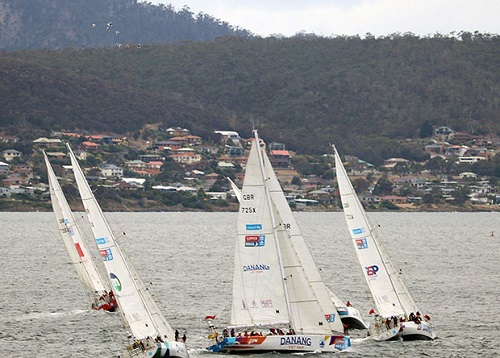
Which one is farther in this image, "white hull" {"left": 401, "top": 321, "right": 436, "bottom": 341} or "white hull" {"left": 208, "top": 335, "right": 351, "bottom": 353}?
"white hull" {"left": 401, "top": 321, "right": 436, "bottom": 341}

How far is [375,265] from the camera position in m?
48.4

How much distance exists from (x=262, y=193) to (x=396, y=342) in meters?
10.2

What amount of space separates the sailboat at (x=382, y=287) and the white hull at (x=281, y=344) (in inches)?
209

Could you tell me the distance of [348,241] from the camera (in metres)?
128

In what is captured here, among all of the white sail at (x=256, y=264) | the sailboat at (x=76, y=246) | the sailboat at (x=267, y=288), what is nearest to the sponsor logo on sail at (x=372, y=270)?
the sailboat at (x=267, y=288)

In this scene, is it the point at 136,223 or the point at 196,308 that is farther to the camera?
the point at 136,223

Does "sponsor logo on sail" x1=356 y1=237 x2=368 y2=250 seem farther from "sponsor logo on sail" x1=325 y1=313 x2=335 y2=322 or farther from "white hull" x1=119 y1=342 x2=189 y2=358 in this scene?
"white hull" x1=119 y1=342 x2=189 y2=358

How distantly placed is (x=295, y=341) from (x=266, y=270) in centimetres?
287

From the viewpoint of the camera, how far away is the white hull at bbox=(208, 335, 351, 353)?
42094 mm

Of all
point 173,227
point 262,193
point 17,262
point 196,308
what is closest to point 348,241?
point 173,227

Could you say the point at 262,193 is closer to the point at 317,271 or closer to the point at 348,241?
the point at 317,271

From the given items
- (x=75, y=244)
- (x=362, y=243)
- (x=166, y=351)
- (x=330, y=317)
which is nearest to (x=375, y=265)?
(x=362, y=243)

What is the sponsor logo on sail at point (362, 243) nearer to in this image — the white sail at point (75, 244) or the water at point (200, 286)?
the water at point (200, 286)

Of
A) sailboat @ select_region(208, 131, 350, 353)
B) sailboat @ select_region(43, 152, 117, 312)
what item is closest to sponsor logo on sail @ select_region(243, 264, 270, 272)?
sailboat @ select_region(208, 131, 350, 353)
